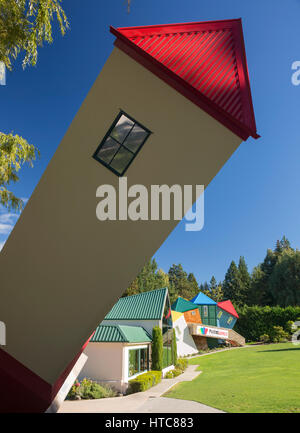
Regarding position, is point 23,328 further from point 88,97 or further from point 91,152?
point 88,97

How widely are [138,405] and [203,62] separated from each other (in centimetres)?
1289

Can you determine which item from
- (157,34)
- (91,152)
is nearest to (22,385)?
(91,152)

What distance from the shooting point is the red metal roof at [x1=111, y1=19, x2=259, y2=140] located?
15.9 ft

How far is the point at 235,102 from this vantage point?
16.1ft

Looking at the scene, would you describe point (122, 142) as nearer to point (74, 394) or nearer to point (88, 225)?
point (88, 225)

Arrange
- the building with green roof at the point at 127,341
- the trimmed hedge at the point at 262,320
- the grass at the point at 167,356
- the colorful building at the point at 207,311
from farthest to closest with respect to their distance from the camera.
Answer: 1. the colorful building at the point at 207,311
2. the trimmed hedge at the point at 262,320
3. the grass at the point at 167,356
4. the building with green roof at the point at 127,341

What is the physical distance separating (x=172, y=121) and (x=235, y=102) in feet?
3.67

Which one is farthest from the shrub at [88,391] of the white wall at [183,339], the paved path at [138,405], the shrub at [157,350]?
the white wall at [183,339]

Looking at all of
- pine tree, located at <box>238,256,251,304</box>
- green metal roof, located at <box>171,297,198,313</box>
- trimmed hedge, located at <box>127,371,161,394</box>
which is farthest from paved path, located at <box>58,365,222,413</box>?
pine tree, located at <box>238,256,251,304</box>

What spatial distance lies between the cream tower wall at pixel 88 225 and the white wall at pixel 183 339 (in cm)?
2871

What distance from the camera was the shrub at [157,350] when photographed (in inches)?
755

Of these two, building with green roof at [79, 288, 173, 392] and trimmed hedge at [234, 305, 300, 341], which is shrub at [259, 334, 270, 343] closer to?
trimmed hedge at [234, 305, 300, 341]

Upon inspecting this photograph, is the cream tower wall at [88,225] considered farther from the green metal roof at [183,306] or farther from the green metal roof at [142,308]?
the green metal roof at [183,306]

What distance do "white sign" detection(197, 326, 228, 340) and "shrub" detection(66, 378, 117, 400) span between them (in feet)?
75.7
